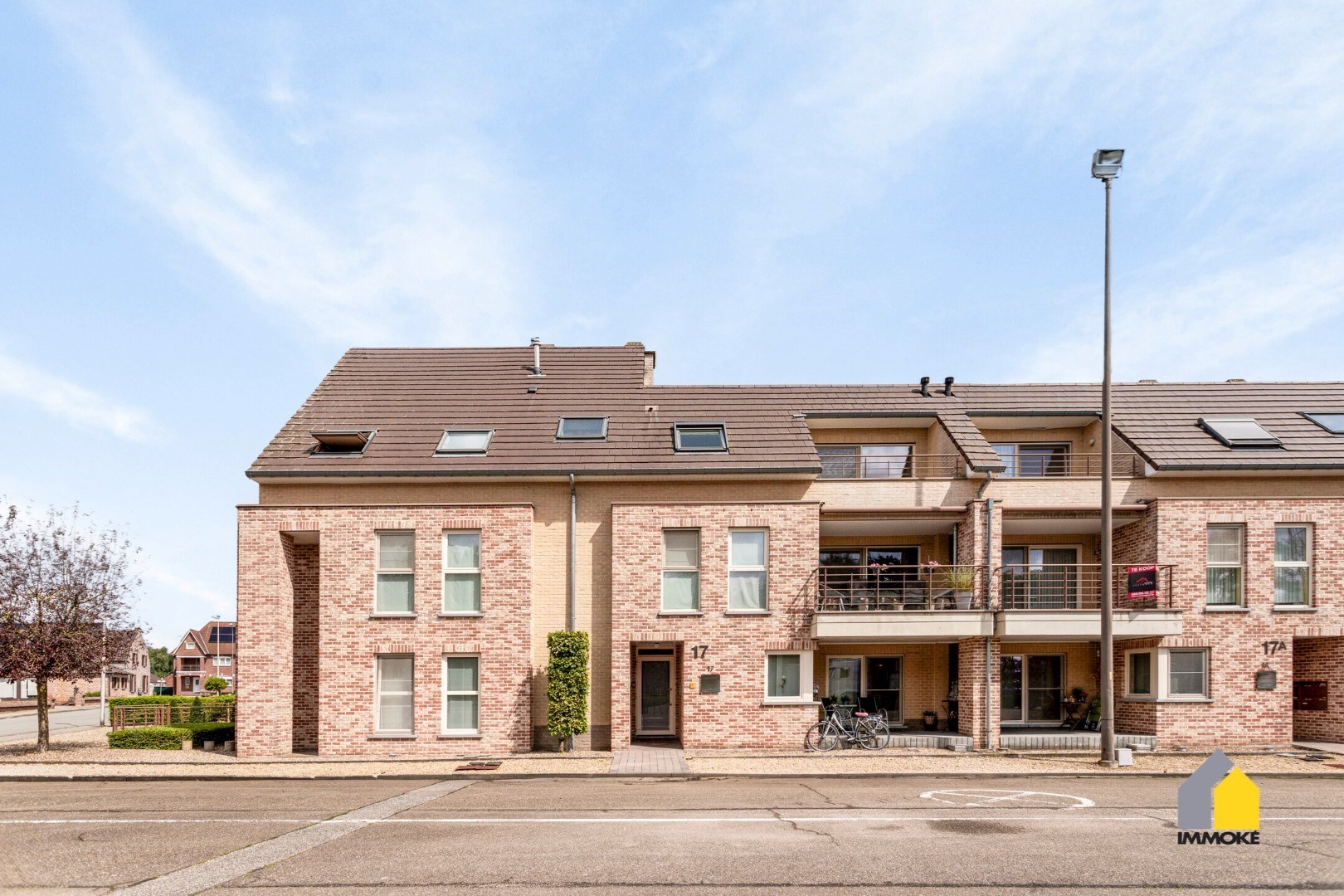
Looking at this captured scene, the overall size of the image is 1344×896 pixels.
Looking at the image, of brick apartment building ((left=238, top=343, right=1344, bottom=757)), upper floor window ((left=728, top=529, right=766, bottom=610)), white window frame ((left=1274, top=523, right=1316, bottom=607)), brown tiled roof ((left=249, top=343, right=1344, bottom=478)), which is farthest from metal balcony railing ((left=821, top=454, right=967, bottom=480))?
white window frame ((left=1274, top=523, right=1316, bottom=607))

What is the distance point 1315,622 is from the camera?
20.3 meters

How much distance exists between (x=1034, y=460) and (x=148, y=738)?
833 inches

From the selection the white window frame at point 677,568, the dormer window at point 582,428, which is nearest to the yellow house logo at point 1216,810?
the white window frame at point 677,568

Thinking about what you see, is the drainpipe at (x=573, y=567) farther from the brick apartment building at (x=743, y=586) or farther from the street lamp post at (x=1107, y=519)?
the street lamp post at (x=1107, y=519)

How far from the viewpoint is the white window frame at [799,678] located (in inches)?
784

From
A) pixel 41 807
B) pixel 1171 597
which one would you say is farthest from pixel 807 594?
pixel 41 807

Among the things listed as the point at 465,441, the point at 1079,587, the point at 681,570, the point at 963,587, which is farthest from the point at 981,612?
the point at 465,441

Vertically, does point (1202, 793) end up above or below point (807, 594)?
below

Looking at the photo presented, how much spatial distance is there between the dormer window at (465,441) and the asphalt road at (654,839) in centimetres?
799

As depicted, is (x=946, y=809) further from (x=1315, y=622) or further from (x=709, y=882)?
(x=1315, y=622)

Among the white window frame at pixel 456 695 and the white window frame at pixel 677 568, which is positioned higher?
the white window frame at pixel 677 568

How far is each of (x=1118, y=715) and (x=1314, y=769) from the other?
4575 millimetres

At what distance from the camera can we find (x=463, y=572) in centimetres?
2006

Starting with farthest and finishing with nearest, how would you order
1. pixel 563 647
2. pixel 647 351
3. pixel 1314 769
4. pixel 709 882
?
pixel 647 351
pixel 563 647
pixel 1314 769
pixel 709 882
